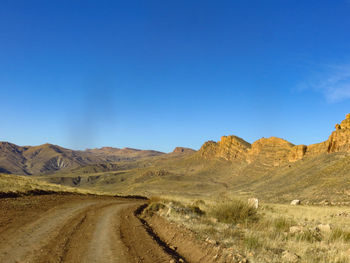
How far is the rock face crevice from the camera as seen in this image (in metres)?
67.0

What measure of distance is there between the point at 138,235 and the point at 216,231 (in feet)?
9.59

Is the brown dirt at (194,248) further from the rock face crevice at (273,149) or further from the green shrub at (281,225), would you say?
the rock face crevice at (273,149)

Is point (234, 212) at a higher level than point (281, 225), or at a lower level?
higher

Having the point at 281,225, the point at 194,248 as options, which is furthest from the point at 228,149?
the point at 194,248

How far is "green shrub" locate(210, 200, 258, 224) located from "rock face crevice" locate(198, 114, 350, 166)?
57082 mm

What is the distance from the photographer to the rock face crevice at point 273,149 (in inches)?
2638

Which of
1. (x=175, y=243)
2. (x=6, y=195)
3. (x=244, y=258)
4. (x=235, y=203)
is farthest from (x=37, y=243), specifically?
(x=6, y=195)

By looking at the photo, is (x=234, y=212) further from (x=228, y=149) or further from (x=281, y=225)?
(x=228, y=149)

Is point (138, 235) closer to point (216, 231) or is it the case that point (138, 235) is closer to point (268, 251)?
point (216, 231)

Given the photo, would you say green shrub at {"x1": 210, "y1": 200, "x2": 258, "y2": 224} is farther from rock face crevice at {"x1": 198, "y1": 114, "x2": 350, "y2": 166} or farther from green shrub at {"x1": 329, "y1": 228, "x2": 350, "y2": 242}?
rock face crevice at {"x1": 198, "y1": 114, "x2": 350, "y2": 166}

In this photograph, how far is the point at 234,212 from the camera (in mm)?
14367

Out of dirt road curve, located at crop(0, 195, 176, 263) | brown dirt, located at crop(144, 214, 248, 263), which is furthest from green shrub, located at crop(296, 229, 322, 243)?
dirt road curve, located at crop(0, 195, 176, 263)

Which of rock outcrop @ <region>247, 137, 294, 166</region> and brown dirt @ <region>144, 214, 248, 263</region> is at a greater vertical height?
rock outcrop @ <region>247, 137, 294, 166</region>

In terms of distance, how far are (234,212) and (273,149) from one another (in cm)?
9421
